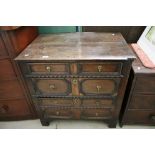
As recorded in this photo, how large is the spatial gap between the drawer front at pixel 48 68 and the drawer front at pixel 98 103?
1.19 feet

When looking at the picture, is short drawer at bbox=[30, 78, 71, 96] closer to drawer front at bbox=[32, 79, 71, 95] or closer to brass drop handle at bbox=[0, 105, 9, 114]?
drawer front at bbox=[32, 79, 71, 95]

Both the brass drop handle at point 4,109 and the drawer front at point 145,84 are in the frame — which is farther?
the brass drop handle at point 4,109

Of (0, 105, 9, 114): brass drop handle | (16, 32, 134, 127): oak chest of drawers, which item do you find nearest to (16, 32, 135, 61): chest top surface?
(16, 32, 134, 127): oak chest of drawers

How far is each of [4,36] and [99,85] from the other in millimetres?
742

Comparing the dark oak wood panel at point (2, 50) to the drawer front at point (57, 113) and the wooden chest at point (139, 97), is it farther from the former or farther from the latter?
the wooden chest at point (139, 97)

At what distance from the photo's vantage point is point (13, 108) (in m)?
1.36

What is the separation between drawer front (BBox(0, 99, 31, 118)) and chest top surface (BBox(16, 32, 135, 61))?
560 mm

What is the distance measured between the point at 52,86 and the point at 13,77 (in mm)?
340

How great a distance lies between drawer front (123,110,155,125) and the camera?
126cm

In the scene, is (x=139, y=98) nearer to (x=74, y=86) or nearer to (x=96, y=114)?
(x=96, y=114)

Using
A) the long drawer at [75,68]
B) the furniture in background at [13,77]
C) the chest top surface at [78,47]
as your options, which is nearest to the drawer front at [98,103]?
the long drawer at [75,68]

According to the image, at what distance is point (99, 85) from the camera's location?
1.05 meters

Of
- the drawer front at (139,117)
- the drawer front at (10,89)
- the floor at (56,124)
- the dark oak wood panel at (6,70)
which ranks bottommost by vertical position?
the floor at (56,124)

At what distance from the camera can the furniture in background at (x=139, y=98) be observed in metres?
1.01
